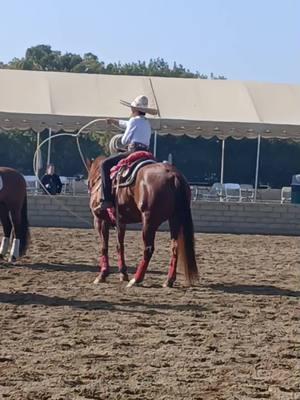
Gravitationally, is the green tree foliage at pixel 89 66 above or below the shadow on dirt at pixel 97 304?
above

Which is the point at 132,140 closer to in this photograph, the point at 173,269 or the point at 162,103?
the point at 173,269

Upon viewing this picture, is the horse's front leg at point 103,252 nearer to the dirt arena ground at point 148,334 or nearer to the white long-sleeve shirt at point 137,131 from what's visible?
the dirt arena ground at point 148,334

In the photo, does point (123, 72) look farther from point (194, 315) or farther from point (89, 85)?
point (194, 315)

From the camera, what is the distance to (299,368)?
645cm

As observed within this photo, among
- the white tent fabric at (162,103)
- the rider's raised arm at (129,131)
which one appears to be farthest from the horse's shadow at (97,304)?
the white tent fabric at (162,103)

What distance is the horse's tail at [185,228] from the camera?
10406 mm

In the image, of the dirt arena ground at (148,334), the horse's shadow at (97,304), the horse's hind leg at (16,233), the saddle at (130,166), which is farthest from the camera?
the horse's hind leg at (16,233)

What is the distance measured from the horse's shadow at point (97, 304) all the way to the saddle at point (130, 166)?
1.84 m

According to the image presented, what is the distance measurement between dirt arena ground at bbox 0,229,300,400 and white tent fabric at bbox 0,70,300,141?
9.68m

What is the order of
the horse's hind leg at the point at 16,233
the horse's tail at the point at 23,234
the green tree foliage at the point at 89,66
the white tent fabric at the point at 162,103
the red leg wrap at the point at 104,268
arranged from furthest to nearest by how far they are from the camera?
the green tree foliage at the point at 89,66
the white tent fabric at the point at 162,103
the horse's tail at the point at 23,234
the horse's hind leg at the point at 16,233
the red leg wrap at the point at 104,268

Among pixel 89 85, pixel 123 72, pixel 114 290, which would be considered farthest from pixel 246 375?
pixel 123 72

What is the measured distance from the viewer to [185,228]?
10.4 m

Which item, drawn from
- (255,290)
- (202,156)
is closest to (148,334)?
(255,290)

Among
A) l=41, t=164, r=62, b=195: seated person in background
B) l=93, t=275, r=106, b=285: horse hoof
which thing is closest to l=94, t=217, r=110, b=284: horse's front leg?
l=93, t=275, r=106, b=285: horse hoof
